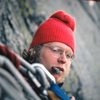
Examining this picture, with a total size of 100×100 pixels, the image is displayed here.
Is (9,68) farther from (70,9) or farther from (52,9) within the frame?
(70,9)

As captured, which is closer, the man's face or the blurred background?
the man's face

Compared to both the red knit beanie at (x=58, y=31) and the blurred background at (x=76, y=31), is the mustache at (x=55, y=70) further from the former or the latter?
the blurred background at (x=76, y=31)

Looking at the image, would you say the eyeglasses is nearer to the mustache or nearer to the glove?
the mustache

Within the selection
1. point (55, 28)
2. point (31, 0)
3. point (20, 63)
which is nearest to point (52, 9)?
point (31, 0)

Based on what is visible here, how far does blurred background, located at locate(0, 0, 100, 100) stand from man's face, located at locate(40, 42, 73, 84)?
2616 mm

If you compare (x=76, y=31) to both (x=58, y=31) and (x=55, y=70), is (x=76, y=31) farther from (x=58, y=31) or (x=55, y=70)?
(x=55, y=70)

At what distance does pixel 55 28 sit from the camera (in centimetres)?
308

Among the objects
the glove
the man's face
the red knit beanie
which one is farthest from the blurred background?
the glove

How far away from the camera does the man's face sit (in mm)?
2594

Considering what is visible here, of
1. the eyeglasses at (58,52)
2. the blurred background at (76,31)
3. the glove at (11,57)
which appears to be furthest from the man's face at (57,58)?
the blurred background at (76,31)

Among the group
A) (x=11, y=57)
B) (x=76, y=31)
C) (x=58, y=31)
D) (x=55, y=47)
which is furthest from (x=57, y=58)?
(x=76, y=31)

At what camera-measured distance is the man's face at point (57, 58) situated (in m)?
2.59

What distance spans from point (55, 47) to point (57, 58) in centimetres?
16

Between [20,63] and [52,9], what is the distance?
495 cm
